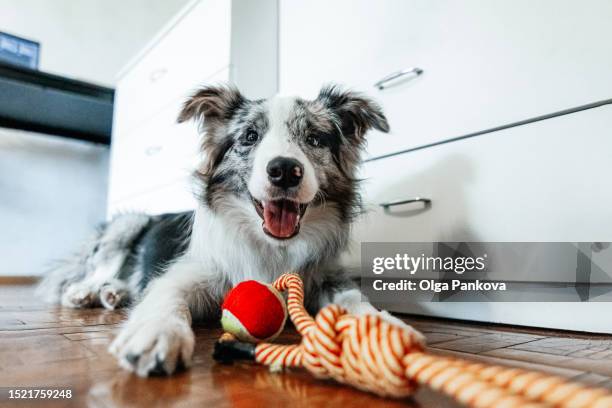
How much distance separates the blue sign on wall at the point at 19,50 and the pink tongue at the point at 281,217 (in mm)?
3692

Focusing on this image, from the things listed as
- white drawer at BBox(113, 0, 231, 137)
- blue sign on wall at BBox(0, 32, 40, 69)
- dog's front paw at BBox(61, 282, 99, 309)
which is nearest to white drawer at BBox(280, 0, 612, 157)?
white drawer at BBox(113, 0, 231, 137)

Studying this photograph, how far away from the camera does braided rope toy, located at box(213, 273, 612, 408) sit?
458 millimetres

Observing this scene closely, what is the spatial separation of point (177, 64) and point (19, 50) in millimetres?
2392

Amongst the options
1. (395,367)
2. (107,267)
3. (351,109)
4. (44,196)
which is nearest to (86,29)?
(44,196)

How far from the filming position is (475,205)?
1548mm

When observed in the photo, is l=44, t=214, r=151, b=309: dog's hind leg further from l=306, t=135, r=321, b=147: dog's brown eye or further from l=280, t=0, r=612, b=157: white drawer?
l=280, t=0, r=612, b=157: white drawer

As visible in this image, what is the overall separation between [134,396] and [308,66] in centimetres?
193

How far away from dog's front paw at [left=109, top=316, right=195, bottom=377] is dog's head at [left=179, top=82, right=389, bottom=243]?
0.57 metres

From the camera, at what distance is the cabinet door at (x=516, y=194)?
4.18 feet

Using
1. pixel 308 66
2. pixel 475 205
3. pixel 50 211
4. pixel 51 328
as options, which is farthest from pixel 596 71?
pixel 50 211

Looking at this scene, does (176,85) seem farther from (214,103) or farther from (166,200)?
(214,103)

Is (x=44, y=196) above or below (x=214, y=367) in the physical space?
above

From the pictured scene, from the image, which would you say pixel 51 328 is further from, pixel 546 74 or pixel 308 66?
pixel 546 74

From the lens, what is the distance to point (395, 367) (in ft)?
1.99
